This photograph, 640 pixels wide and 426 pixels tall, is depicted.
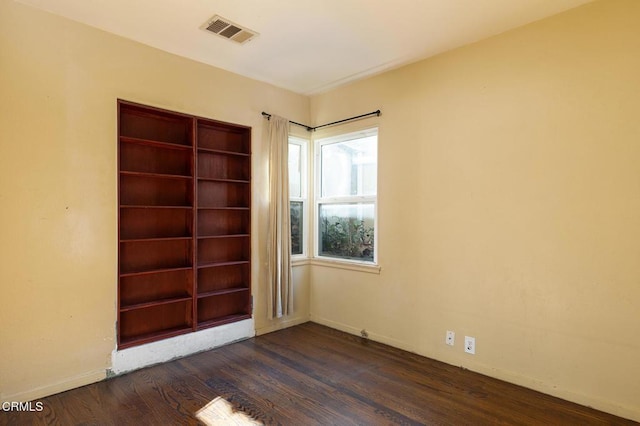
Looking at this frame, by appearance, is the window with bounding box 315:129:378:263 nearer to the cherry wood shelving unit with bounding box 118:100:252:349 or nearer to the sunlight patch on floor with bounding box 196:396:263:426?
the cherry wood shelving unit with bounding box 118:100:252:349

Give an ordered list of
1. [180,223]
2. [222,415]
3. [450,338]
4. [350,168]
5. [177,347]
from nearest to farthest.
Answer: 1. [222,415]
2. [450,338]
3. [177,347]
4. [180,223]
5. [350,168]

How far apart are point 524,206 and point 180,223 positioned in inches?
122

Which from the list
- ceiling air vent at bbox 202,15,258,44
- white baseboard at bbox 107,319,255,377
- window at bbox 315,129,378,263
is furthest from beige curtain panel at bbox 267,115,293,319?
ceiling air vent at bbox 202,15,258,44

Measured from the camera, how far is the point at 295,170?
172 inches

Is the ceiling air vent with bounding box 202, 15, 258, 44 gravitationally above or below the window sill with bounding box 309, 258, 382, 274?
above

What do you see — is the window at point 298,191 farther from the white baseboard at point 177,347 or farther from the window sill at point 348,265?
the white baseboard at point 177,347

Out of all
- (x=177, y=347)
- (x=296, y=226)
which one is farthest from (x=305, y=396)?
(x=296, y=226)

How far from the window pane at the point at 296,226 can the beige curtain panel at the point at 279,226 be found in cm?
29

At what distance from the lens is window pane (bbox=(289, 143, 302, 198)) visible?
4312 mm

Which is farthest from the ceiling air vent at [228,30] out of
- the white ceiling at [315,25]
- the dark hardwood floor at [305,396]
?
the dark hardwood floor at [305,396]

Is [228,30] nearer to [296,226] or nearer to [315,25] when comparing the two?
[315,25]

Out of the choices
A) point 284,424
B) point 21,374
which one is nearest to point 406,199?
point 284,424

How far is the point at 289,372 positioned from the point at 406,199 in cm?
196

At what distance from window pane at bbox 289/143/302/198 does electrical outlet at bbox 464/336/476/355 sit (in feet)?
8.08
